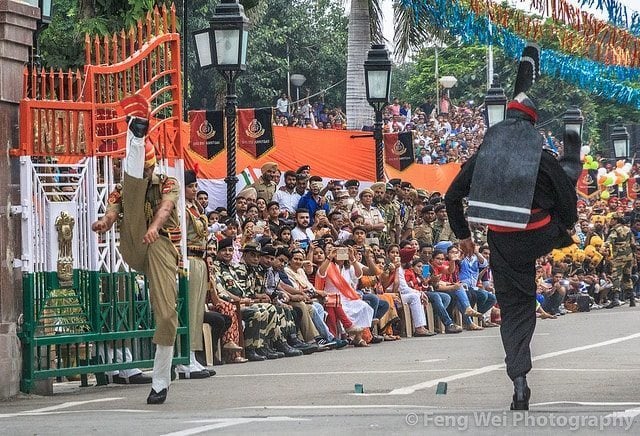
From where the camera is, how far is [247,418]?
1016 cm

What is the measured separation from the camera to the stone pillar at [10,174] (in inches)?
518

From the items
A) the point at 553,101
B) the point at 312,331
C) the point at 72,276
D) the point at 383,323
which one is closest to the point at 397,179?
the point at 383,323

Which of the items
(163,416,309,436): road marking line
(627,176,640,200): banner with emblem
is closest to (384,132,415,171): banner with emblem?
(627,176,640,200): banner with emblem

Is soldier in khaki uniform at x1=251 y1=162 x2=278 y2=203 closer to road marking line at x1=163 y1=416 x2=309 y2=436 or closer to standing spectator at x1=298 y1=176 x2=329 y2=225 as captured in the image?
standing spectator at x1=298 y1=176 x2=329 y2=225

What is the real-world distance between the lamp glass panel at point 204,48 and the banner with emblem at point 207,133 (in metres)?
2.86

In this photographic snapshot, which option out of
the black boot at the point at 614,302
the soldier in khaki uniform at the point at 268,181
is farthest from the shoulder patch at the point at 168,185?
the black boot at the point at 614,302

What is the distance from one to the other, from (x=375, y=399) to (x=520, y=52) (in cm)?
678

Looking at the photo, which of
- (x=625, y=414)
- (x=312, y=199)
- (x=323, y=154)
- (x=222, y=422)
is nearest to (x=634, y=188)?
(x=323, y=154)

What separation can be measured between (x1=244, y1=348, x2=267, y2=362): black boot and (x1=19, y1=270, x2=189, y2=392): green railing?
3290 millimetres

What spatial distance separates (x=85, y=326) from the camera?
46.0 feet

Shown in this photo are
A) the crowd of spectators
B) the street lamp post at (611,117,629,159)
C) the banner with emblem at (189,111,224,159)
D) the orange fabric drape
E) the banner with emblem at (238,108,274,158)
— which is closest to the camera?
the crowd of spectators

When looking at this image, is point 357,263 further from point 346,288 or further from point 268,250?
point 268,250

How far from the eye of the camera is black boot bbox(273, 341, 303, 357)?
734 inches

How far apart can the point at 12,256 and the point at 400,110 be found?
30508 millimetres
